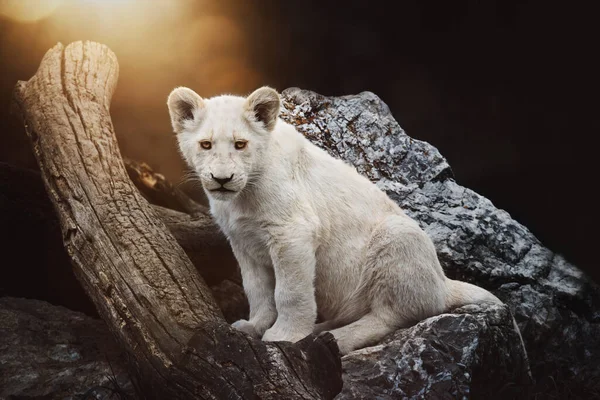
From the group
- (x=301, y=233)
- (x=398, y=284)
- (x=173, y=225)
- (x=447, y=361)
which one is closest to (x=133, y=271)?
(x=301, y=233)

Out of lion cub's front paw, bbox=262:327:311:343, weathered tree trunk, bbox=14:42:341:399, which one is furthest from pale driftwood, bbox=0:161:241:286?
lion cub's front paw, bbox=262:327:311:343

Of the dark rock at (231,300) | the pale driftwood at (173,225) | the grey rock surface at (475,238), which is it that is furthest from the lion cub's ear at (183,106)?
the dark rock at (231,300)

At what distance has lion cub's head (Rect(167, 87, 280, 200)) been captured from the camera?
15.9 feet

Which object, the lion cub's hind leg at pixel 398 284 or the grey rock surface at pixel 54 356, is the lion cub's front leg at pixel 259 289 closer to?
the lion cub's hind leg at pixel 398 284

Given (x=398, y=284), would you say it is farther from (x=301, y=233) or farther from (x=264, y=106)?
(x=264, y=106)

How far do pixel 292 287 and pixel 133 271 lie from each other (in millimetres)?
1441

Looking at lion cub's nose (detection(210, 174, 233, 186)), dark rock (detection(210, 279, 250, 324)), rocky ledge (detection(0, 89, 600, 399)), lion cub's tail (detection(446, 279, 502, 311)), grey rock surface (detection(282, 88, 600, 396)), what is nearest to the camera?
lion cub's nose (detection(210, 174, 233, 186))

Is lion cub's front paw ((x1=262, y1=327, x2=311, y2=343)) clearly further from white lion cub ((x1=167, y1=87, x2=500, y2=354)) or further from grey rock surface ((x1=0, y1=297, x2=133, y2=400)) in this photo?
grey rock surface ((x1=0, y1=297, x2=133, y2=400))

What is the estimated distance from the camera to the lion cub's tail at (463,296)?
571cm

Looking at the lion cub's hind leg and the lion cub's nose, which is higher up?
Result: the lion cub's nose

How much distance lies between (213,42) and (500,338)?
16.4 ft

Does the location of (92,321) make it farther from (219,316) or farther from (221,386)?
(221,386)

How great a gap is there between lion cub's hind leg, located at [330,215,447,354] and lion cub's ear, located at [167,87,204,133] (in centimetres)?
212

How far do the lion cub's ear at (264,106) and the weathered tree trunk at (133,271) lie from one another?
1.55m
